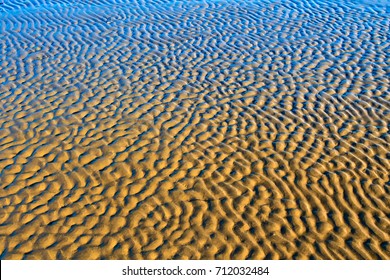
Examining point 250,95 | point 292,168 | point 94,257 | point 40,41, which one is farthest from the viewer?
point 40,41

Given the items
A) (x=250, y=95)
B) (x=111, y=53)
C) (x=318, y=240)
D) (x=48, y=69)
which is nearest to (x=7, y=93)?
(x=48, y=69)

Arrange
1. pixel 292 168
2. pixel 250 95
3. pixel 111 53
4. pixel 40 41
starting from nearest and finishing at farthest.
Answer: pixel 292 168
pixel 250 95
pixel 111 53
pixel 40 41

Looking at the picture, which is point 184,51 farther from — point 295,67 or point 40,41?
point 40,41

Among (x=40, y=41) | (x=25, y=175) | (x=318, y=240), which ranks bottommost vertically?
(x=40, y=41)

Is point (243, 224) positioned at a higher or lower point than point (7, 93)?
higher

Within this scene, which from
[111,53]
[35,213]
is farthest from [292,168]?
[111,53]

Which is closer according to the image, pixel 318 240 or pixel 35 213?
pixel 318 240

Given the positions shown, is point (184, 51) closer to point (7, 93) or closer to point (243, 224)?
point (7, 93)
